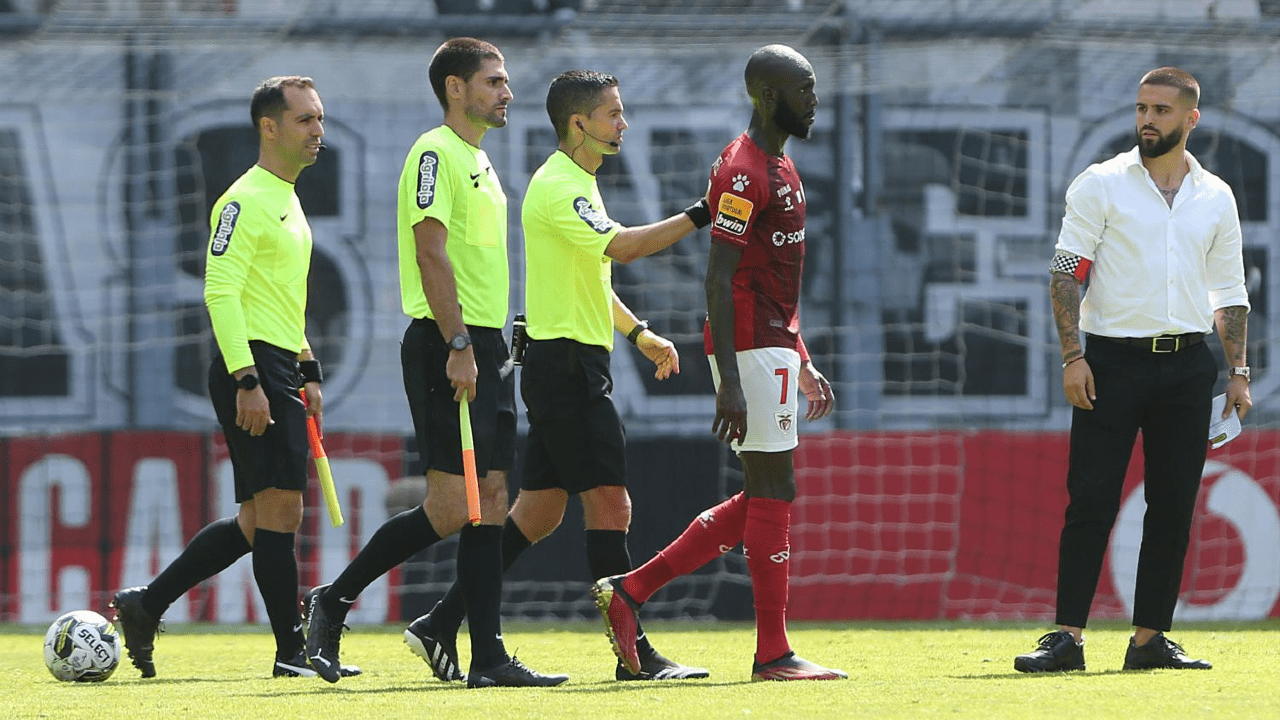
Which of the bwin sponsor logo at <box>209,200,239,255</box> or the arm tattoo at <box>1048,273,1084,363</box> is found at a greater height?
the bwin sponsor logo at <box>209,200,239,255</box>

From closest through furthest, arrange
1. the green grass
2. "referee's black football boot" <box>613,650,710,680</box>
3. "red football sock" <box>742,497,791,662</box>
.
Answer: the green grass → "red football sock" <box>742,497,791,662</box> → "referee's black football boot" <box>613,650,710,680</box>

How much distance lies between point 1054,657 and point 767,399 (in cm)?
121

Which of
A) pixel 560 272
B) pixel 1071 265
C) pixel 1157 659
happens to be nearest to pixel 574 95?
pixel 560 272

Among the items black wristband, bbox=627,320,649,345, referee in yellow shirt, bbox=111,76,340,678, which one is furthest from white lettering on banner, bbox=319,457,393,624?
black wristband, bbox=627,320,649,345

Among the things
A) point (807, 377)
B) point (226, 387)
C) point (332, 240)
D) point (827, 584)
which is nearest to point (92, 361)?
point (332, 240)

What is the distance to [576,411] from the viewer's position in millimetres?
6238

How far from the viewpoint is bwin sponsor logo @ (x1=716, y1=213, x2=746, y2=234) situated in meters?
5.61

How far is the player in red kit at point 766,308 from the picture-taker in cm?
564

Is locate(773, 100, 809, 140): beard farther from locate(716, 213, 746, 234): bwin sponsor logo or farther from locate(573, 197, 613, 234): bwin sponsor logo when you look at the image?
locate(573, 197, 613, 234): bwin sponsor logo

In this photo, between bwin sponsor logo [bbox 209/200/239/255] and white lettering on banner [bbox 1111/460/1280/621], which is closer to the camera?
bwin sponsor logo [bbox 209/200/239/255]

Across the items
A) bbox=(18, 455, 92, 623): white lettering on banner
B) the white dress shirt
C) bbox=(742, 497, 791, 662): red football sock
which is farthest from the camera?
bbox=(18, 455, 92, 623): white lettering on banner

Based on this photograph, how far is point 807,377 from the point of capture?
6172 mm

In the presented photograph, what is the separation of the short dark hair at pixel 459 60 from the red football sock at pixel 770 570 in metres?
1.63

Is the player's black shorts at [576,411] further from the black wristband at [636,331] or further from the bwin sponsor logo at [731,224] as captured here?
the bwin sponsor logo at [731,224]
